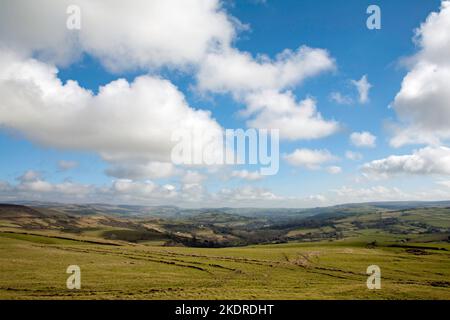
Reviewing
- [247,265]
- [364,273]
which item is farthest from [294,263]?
[364,273]

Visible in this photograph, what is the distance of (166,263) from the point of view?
81938 millimetres

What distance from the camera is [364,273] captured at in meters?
73.7

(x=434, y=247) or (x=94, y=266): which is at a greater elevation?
(x=94, y=266)
